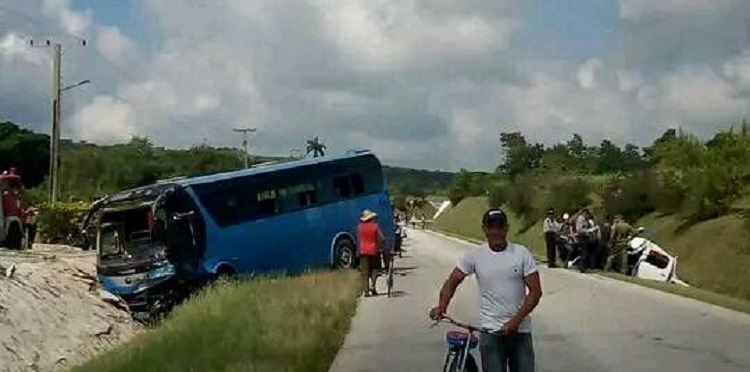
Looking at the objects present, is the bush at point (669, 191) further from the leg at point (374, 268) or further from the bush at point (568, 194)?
the leg at point (374, 268)

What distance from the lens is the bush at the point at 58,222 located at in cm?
4522

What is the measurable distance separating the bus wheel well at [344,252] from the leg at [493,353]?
24462 millimetres

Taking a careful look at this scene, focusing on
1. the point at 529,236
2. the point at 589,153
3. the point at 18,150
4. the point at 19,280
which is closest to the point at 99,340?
the point at 19,280

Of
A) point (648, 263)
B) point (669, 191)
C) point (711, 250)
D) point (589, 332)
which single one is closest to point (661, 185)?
point (669, 191)

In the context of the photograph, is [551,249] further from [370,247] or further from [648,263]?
[370,247]

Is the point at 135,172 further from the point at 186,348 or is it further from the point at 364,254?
the point at 186,348

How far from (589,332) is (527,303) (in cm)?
1003

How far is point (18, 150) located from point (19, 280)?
69.0 metres

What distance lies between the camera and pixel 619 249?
123ft

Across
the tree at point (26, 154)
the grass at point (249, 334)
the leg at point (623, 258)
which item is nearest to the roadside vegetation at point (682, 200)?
the leg at point (623, 258)

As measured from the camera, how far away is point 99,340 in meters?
25.1

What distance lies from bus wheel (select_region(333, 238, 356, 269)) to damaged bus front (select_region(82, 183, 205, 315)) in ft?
17.5

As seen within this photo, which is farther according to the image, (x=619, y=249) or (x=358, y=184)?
(x=619, y=249)

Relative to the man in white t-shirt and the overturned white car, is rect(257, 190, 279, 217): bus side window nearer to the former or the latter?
the overturned white car
